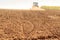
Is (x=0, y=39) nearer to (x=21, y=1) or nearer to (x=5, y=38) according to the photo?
(x=5, y=38)

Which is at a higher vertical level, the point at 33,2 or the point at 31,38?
the point at 33,2

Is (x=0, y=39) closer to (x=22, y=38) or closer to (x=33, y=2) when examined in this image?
(x=22, y=38)

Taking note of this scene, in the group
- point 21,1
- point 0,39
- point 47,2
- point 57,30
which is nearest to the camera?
point 0,39

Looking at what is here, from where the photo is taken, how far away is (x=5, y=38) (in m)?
0.49

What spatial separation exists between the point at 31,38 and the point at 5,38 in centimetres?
10

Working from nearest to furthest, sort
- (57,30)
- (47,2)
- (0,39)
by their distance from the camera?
(0,39), (57,30), (47,2)

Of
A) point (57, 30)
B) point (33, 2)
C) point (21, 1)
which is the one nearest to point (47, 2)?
point (33, 2)

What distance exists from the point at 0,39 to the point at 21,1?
3.54ft

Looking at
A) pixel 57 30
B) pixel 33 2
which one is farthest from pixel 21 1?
pixel 57 30

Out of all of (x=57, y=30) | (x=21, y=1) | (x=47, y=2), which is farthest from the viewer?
(x=47, y=2)

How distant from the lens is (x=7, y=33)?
20.8 inches

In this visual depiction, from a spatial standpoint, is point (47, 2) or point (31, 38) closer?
point (31, 38)

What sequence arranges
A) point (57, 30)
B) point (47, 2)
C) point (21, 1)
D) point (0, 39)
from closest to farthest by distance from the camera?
1. point (0, 39)
2. point (57, 30)
3. point (21, 1)
4. point (47, 2)

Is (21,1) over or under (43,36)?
over
